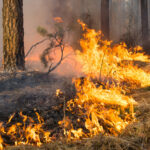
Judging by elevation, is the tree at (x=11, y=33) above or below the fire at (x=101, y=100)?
above

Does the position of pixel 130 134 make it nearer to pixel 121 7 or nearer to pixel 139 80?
pixel 139 80

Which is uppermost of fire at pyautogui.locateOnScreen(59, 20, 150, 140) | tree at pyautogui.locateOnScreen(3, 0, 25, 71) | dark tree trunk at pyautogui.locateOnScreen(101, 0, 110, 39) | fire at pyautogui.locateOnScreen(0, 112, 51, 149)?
dark tree trunk at pyautogui.locateOnScreen(101, 0, 110, 39)

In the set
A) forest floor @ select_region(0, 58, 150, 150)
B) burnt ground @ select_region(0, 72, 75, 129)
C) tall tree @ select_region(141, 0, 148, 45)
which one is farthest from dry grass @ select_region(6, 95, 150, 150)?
tall tree @ select_region(141, 0, 148, 45)

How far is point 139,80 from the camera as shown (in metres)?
5.70

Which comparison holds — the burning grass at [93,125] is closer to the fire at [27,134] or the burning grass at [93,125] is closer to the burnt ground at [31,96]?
the fire at [27,134]

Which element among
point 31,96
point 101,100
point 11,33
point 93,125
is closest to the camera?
point 93,125

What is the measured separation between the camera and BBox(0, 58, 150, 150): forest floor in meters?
2.08

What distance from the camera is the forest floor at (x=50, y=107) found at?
208 cm

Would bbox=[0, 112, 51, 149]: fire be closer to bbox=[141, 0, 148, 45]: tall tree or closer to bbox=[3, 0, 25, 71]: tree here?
bbox=[3, 0, 25, 71]: tree

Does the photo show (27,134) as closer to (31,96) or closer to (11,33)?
(31,96)

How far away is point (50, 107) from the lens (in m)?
3.46

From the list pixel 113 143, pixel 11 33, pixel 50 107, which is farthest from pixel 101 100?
pixel 11 33

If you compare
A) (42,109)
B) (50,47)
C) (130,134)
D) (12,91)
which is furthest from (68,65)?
(130,134)

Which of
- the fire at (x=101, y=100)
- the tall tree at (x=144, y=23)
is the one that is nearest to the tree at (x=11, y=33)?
the fire at (x=101, y=100)
